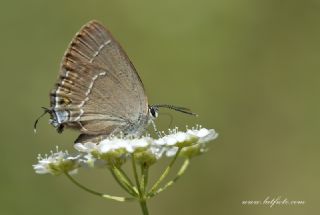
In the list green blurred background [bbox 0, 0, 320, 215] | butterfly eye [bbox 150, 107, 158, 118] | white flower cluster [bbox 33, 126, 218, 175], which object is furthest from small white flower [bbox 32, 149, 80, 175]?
green blurred background [bbox 0, 0, 320, 215]

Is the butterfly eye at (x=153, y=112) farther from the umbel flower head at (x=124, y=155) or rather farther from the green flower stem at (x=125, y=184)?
the green flower stem at (x=125, y=184)

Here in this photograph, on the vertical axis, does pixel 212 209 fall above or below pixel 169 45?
below

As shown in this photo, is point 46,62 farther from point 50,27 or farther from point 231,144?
point 231,144

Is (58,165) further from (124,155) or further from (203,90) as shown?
(203,90)

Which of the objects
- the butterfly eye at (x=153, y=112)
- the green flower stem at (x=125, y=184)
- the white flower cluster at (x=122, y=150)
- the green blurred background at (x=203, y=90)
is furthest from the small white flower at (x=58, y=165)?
the green blurred background at (x=203, y=90)

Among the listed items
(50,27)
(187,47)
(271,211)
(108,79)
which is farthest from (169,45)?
(108,79)

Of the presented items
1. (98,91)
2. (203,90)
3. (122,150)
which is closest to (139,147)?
(122,150)
